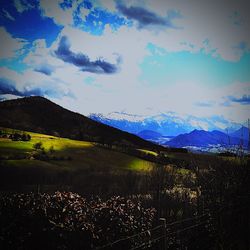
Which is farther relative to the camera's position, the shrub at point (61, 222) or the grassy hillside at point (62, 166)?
the grassy hillside at point (62, 166)

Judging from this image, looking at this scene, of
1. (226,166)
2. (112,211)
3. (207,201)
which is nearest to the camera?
(112,211)

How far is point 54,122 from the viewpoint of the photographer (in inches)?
5989

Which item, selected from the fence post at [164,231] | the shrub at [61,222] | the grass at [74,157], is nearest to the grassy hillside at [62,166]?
the grass at [74,157]

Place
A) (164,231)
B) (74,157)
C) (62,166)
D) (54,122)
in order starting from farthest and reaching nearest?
(54,122) < (74,157) < (62,166) < (164,231)

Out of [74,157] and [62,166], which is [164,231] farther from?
[74,157]

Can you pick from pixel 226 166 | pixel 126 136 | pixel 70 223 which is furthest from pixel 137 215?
pixel 126 136

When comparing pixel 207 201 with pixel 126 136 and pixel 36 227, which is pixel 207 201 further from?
pixel 126 136

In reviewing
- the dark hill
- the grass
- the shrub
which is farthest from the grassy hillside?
the dark hill

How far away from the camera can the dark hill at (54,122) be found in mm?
129863

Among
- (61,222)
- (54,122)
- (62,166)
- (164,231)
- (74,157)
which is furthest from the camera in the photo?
(54,122)

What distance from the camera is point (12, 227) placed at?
8.73 metres

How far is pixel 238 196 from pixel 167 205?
4.71 meters

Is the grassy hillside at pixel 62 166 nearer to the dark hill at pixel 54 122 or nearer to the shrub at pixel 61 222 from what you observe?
the shrub at pixel 61 222

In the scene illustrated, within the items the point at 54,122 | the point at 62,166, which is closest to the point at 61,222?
the point at 62,166
